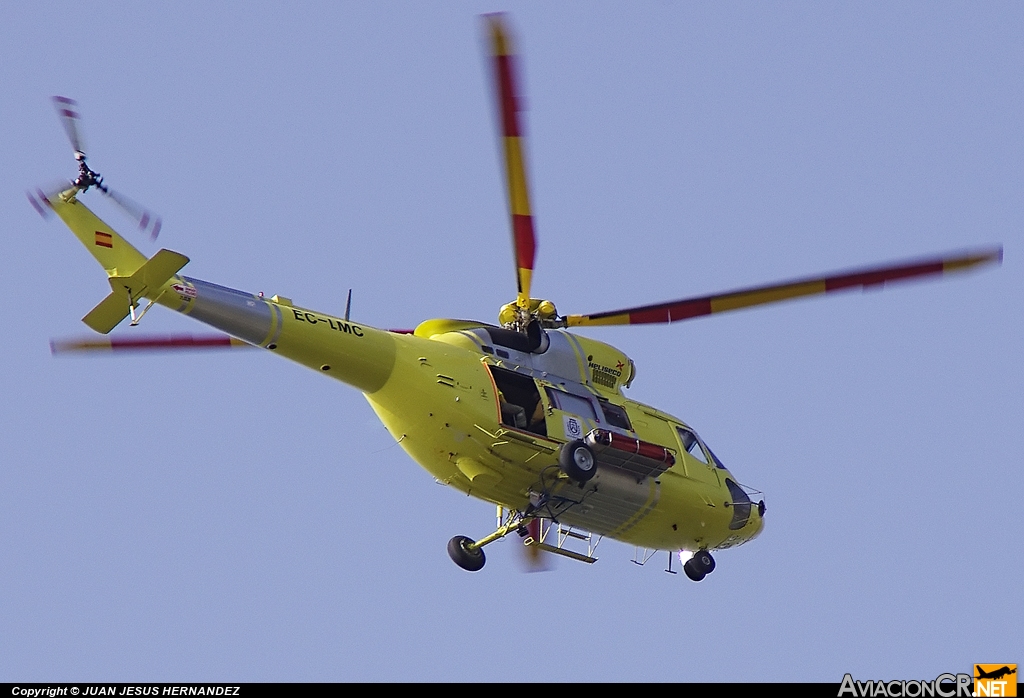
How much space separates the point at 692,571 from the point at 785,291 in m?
5.68

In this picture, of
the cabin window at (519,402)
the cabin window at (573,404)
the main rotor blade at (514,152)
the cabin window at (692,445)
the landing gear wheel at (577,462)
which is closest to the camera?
the main rotor blade at (514,152)

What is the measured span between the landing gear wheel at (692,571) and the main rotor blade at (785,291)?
14.5ft

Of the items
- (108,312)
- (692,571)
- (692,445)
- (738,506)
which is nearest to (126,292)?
(108,312)

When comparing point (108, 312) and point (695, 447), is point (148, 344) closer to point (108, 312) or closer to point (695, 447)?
point (108, 312)

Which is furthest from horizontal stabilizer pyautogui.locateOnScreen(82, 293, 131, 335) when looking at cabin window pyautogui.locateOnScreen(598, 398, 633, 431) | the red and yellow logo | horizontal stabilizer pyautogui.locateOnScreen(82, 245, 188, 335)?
the red and yellow logo

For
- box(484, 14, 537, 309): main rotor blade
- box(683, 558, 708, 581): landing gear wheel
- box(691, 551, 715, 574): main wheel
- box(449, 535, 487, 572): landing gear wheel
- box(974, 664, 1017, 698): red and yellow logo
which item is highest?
box(484, 14, 537, 309): main rotor blade

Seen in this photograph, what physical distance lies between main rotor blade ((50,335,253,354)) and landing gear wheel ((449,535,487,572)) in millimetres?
4322

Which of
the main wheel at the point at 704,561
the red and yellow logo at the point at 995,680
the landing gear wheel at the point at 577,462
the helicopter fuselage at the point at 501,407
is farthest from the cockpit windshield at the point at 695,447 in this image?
the red and yellow logo at the point at 995,680

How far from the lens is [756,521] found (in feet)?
105

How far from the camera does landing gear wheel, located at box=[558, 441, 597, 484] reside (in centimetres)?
2777

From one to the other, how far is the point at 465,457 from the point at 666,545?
15.2 ft

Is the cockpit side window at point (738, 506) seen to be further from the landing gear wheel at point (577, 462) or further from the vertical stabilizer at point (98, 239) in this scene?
the vertical stabilizer at point (98, 239)

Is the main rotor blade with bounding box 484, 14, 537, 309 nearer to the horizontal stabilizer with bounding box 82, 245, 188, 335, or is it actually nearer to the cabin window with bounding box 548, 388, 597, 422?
the cabin window with bounding box 548, 388, 597, 422

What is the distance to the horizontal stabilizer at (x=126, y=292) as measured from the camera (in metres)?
25.3
